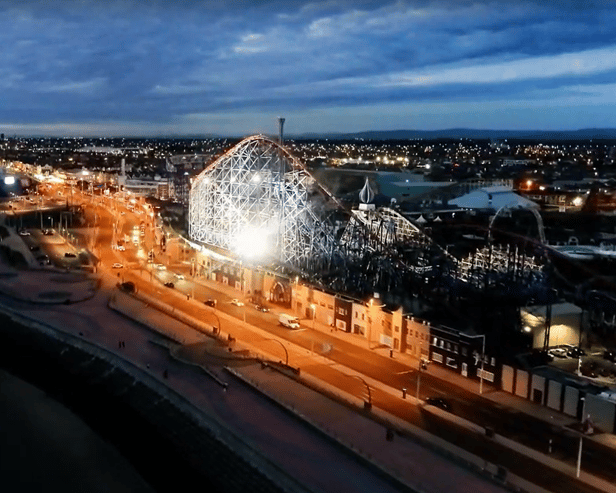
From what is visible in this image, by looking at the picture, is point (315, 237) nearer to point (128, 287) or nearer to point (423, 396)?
point (128, 287)

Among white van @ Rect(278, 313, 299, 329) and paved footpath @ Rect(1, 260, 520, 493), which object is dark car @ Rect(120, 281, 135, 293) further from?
white van @ Rect(278, 313, 299, 329)

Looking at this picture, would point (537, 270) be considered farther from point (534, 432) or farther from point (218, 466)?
point (218, 466)

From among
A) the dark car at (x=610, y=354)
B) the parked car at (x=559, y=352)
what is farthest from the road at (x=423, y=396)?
the dark car at (x=610, y=354)

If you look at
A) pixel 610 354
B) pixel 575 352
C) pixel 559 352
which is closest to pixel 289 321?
pixel 559 352

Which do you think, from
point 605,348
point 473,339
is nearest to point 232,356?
point 473,339

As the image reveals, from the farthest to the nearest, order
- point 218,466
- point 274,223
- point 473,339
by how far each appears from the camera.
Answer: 1. point 274,223
2. point 473,339
3. point 218,466
